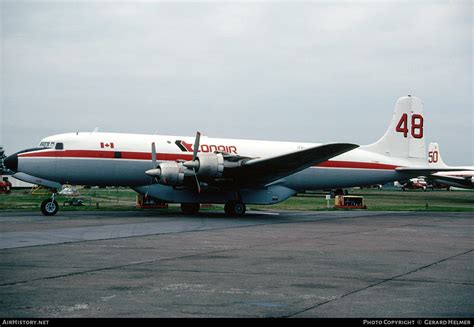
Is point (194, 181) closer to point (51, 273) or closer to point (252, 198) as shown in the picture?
point (252, 198)

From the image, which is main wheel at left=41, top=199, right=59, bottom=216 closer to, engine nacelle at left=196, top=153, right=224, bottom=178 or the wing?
engine nacelle at left=196, top=153, right=224, bottom=178

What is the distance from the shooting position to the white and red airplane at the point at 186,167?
25469mm

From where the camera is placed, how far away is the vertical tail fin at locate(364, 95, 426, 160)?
113 ft

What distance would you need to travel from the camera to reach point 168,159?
28016 millimetres

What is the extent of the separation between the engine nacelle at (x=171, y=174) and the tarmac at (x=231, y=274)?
6.73 metres

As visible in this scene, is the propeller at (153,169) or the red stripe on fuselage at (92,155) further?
the red stripe on fuselage at (92,155)

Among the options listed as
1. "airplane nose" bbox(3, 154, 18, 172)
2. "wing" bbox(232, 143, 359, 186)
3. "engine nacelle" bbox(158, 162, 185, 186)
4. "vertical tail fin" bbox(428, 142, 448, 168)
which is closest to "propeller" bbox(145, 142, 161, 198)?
"engine nacelle" bbox(158, 162, 185, 186)

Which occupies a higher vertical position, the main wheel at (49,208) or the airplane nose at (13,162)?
the airplane nose at (13,162)

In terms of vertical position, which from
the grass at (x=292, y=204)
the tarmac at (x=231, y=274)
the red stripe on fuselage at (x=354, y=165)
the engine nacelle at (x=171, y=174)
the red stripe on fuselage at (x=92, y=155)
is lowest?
the tarmac at (x=231, y=274)

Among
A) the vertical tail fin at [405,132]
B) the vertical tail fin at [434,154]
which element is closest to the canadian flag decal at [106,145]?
the vertical tail fin at [405,132]

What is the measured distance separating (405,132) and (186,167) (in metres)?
16.3

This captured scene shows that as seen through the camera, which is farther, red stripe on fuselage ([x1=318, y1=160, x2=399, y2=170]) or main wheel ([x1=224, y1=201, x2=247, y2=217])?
red stripe on fuselage ([x1=318, y1=160, x2=399, y2=170])

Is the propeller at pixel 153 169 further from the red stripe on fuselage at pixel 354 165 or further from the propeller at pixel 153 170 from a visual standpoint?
the red stripe on fuselage at pixel 354 165

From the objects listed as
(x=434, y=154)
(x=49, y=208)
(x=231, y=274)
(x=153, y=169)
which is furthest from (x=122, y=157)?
(x=434, y=154)
